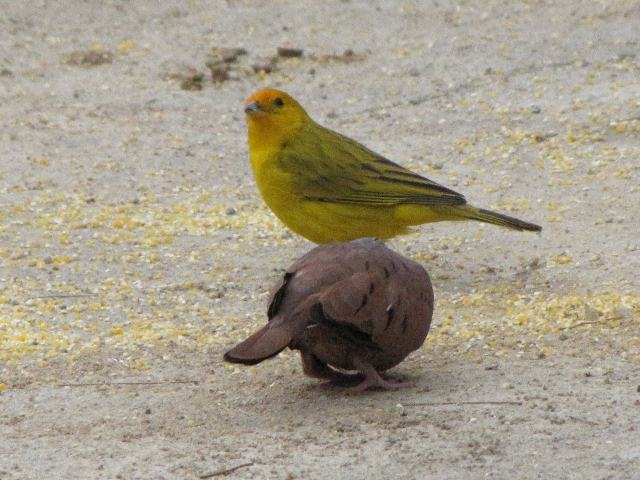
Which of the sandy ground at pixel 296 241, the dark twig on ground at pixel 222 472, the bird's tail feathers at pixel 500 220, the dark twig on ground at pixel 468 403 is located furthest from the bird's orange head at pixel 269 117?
the dark twig on ground at pixel 222 472

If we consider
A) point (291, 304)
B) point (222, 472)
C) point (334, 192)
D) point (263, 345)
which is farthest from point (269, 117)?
point (222, 472)

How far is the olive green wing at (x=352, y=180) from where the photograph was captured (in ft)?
21.3

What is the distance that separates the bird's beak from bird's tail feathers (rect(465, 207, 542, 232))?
1123 millimetres

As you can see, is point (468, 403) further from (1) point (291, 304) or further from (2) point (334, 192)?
(2) point (334, 192)

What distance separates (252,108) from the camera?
6.63 meters

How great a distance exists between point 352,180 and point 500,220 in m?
0.73

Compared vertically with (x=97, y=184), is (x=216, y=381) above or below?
below

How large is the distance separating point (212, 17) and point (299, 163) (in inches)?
Answer: 169

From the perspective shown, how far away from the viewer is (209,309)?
588cm

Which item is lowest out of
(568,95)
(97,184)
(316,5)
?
(97,184)

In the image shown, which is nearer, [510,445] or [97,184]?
[510,445]

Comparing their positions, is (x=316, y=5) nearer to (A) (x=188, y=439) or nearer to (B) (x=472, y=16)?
(B) (x=472, y=16)

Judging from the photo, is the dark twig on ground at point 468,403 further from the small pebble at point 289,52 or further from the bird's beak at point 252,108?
the small pebble at point 289,52

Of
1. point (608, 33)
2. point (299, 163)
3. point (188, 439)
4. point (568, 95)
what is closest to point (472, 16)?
point (608, 33)
